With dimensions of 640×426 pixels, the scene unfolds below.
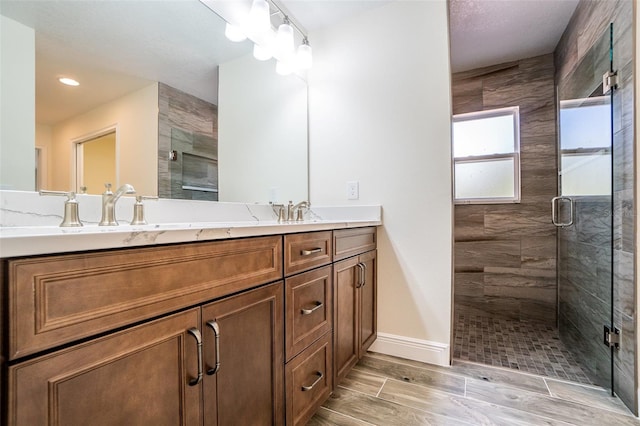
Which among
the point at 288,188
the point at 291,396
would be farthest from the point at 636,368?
the point at 288,188

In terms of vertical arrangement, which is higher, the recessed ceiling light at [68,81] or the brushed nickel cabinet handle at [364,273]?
the recessed ceiling light at [68,81]

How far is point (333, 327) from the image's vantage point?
4.40ft

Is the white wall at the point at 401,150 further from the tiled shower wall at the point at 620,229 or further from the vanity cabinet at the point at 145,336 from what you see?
the vanity cabinet at the point at 145,336

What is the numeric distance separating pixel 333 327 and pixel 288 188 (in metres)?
1.03

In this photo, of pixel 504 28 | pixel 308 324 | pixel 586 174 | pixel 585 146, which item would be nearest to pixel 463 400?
pixel 308 324

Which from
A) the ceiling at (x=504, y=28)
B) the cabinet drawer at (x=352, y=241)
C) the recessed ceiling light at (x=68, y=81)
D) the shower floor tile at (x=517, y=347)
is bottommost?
the shower floor tile at (x=517, y=347)

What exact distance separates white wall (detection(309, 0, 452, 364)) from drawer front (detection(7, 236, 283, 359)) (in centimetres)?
133

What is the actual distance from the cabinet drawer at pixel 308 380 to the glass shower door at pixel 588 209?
147cm

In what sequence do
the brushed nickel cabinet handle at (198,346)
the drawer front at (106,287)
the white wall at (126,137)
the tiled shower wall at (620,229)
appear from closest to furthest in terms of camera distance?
the drawer front at (106,287)
the brushed nickel cabinet handle at (198,346)
the white wall at (126,137)
the tiled shower wall at (620,229)

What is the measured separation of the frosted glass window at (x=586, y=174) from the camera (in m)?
1.56

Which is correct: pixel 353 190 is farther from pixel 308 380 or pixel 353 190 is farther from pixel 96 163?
pixel 96 163

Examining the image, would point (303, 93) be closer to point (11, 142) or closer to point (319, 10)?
point (319, 10)

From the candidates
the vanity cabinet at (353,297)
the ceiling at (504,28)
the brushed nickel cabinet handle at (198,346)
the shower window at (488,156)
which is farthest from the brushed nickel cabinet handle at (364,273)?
the ceiling at (504,28)

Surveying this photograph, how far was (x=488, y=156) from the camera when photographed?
281cm
